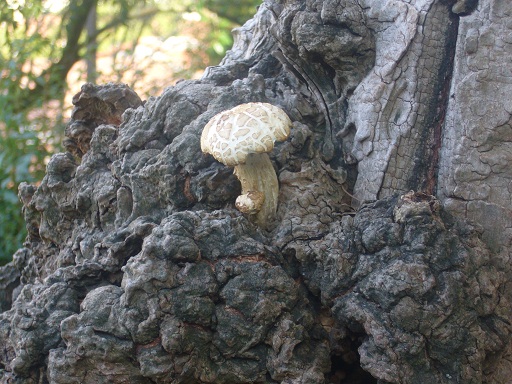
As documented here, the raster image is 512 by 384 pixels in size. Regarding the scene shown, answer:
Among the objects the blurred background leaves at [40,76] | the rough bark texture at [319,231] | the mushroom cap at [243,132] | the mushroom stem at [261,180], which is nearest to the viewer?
the rough bark texture at [319,231]

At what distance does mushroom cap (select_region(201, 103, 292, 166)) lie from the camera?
6.30 feet

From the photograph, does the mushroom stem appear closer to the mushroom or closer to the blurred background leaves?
the mushroom

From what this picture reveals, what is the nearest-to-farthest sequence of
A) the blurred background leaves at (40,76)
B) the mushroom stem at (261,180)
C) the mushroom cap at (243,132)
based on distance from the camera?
1. the mushroom cap at (243,132)
2. the mushroom stem at (261,180)
3. the blurred background leaves at (40,76)

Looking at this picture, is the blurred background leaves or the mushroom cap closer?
the mushroom cap

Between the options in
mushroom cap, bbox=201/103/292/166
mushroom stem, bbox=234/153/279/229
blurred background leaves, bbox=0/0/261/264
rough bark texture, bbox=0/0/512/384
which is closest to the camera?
rough bark texture, bbox=0/0/512/384

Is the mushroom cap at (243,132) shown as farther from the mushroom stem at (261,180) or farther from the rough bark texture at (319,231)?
the rough bark texture at (319,231)

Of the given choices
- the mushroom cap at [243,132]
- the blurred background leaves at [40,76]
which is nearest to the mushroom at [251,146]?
the mushroom cap at [243,132]

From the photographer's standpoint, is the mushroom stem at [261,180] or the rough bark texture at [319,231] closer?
the rough bark texture at [319,231]

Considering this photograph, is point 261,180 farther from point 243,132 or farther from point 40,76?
point 40,76

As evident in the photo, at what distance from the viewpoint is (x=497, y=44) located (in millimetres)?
1996

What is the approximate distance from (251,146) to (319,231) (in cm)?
41

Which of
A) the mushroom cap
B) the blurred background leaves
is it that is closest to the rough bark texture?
the mushroom cap

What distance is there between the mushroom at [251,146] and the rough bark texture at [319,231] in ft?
0.28

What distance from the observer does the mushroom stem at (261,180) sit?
2.09m
